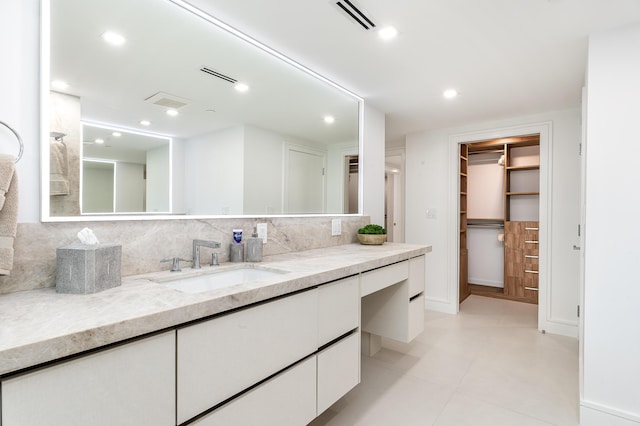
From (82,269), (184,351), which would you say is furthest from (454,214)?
(82,269)

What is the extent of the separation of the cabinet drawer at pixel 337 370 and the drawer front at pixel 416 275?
0.79 metres

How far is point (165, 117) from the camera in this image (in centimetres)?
161

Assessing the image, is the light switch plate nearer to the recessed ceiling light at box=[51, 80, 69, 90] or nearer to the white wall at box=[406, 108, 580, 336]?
the recessed ceiling light at box=[51, 80, 69, 90]

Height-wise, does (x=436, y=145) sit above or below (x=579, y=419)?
above

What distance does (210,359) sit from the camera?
1019mm

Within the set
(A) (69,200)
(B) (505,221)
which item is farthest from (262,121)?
(B) (505,221)

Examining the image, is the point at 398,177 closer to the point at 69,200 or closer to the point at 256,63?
the point at 256,63

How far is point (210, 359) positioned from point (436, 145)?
3.66 m

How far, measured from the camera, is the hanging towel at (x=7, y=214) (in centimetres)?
97

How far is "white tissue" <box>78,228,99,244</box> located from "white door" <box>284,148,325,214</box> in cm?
121

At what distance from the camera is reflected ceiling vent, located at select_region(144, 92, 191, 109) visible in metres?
1.54

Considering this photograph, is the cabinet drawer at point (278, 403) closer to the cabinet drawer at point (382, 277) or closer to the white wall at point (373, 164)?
the cabinet drawer at point (382, 277)

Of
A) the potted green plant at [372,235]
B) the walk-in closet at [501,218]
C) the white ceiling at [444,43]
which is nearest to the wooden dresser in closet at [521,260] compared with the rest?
the walk-in closet at [501,218]

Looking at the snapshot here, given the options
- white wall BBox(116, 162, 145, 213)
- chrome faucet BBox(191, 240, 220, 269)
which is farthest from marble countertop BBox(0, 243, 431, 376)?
white wall BBox(116, 162, 145, 213)
